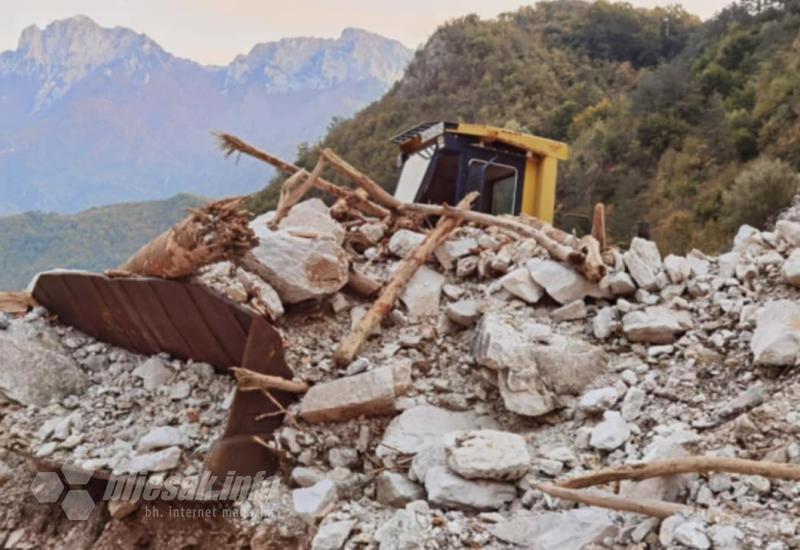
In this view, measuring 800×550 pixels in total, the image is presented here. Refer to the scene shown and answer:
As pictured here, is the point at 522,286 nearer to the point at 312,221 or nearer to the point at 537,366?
the point at 537,366

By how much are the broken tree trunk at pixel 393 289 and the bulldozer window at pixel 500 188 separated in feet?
4.82

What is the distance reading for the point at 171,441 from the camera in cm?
284

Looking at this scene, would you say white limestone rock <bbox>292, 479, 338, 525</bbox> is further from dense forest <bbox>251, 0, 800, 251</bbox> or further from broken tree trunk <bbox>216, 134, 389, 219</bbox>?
dense forest <bbox>251, 0, 800, 251</bbox>

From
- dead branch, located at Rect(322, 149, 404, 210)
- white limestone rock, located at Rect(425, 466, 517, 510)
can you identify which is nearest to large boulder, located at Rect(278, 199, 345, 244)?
dead branch, located at Rect(322, 149, 404, 210)

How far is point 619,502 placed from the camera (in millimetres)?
1943

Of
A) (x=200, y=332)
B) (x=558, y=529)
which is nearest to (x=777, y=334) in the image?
(x=558, y=529)

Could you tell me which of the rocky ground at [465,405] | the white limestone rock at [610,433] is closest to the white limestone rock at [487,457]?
the rocky ground at [465,405]

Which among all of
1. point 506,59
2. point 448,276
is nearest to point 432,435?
point 448,276

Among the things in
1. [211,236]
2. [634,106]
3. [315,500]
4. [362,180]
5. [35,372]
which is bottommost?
[315,500]

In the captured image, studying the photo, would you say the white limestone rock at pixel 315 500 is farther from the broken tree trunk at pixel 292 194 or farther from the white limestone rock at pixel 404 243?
the white limestone rock at pixel 404 243

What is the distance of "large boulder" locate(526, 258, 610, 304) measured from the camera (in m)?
3.40

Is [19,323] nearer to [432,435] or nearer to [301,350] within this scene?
[301,350]

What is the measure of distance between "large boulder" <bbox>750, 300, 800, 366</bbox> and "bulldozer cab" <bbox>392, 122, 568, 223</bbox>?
3185 millimetres

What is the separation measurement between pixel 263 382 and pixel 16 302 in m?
1.87
